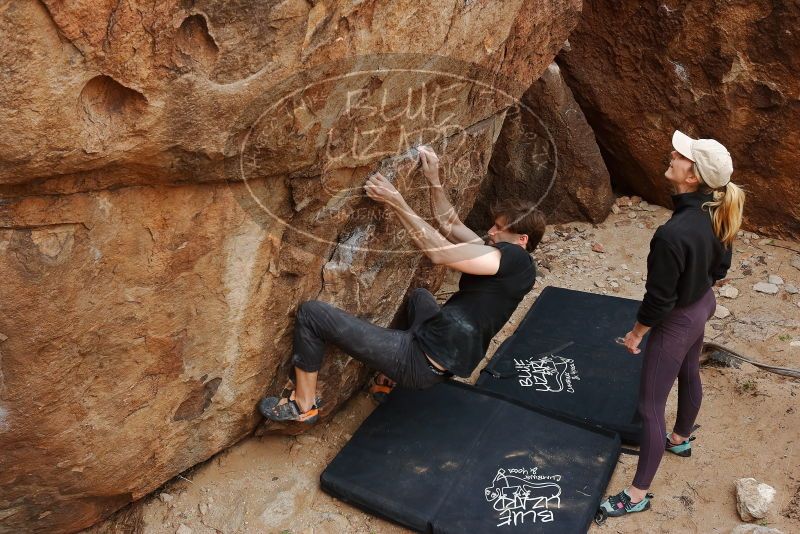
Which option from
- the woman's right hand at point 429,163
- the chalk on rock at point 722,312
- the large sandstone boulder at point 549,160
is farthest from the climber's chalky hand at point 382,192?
the chalk on rock at point 722,312

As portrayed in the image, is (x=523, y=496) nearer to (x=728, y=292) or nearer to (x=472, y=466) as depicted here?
(x=472, y=466)

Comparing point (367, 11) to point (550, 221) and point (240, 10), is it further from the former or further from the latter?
point (550, 221)

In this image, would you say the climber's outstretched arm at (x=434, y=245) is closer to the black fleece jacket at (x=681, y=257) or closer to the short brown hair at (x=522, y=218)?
the short brown hair at (x=522, y=218)

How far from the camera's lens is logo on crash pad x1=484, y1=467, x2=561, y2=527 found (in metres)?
3.30

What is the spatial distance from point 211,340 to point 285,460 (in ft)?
2.82

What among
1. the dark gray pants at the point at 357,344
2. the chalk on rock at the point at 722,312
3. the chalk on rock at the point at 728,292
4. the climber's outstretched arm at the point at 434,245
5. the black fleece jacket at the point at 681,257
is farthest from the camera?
the chalk on rock at the point at 728,292

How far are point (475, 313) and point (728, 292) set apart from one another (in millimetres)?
2381

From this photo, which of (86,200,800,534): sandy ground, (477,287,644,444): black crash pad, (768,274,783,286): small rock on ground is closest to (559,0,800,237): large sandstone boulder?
(768,274,783,286): small rock on ground

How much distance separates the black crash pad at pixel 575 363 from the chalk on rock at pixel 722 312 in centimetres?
48

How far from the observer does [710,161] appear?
2.92 meters

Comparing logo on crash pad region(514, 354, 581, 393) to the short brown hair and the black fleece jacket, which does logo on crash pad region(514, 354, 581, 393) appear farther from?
the black fleece jacket

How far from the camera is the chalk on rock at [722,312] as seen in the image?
4.75m

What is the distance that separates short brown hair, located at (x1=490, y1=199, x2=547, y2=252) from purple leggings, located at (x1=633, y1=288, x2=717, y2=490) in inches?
25.2

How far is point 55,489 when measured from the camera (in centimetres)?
302
